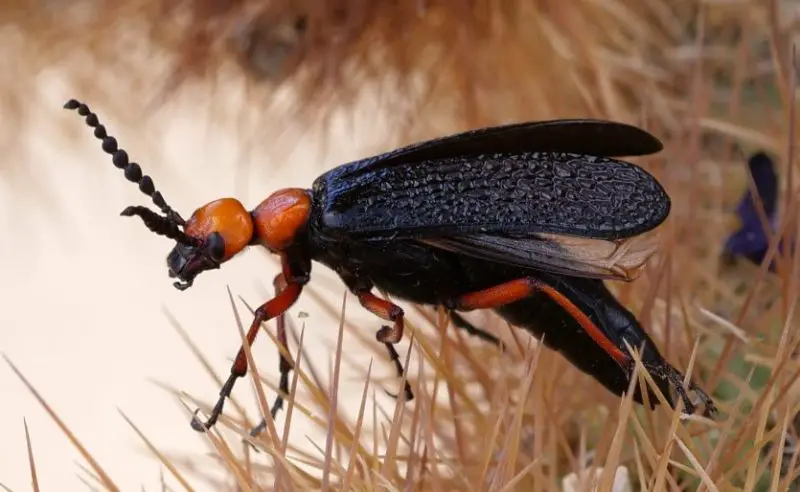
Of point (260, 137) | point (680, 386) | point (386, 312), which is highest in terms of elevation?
point (260, 137)

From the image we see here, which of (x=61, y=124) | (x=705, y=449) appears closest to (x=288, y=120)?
(x=61, y=124)

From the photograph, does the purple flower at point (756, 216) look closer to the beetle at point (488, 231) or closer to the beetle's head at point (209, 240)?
the beetle at point (488, 231)

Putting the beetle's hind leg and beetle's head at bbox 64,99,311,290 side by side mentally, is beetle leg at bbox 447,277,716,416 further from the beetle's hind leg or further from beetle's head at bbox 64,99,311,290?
beetle's head at bbox 64,99,311,290

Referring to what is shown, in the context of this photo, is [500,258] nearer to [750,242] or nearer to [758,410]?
[758,410]

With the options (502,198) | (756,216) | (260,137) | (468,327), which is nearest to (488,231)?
(502,198)

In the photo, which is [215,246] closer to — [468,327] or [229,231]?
[229,231]

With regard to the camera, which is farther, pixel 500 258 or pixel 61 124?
pixel 61 124

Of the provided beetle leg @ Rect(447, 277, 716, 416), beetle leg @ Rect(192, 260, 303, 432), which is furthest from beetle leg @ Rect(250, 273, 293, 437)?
beetle leg @ Rect(447, 277, 716, 416)
